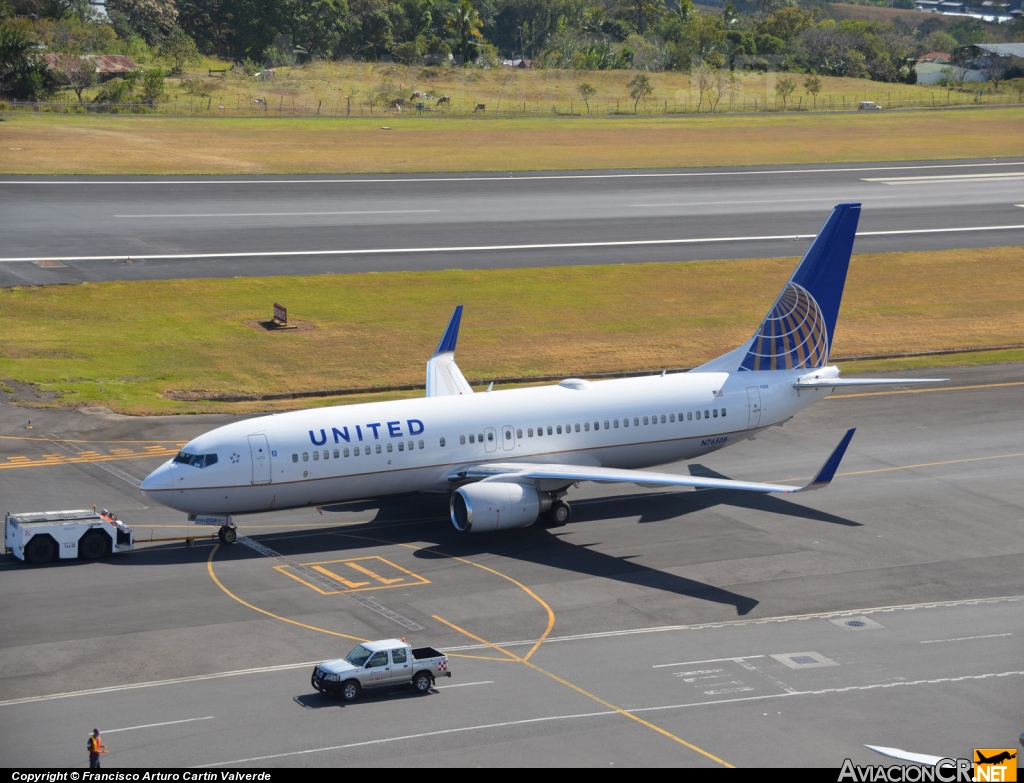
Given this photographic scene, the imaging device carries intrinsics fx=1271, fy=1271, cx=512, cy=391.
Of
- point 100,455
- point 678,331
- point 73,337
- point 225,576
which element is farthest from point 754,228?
point 225,576

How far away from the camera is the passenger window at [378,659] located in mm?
35469

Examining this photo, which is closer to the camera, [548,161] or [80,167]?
[80,167]

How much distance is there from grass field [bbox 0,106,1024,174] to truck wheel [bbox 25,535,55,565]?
84.3 meters

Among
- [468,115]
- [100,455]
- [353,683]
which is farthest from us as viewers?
[468,115]

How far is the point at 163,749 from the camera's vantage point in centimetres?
3191

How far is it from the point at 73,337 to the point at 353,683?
49314 mm

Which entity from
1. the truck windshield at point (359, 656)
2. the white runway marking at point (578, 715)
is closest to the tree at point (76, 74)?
the truck windshield at point (359, 656)

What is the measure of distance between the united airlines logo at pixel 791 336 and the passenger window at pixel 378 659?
27574mm

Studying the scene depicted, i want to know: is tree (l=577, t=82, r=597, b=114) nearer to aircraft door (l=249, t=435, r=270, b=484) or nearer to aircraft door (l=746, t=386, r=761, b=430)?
aircraft door (l=746, t=386, r=761, b=430)

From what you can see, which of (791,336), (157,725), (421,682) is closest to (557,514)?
(791,336)

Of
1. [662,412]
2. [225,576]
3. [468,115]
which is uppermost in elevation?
[468,115]

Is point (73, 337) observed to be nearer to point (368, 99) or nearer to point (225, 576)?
point (225, 576)

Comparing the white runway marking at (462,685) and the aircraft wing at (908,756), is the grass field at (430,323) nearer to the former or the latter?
the white runway marking at (462,685)

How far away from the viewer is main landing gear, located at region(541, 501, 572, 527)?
51344 millimetres
